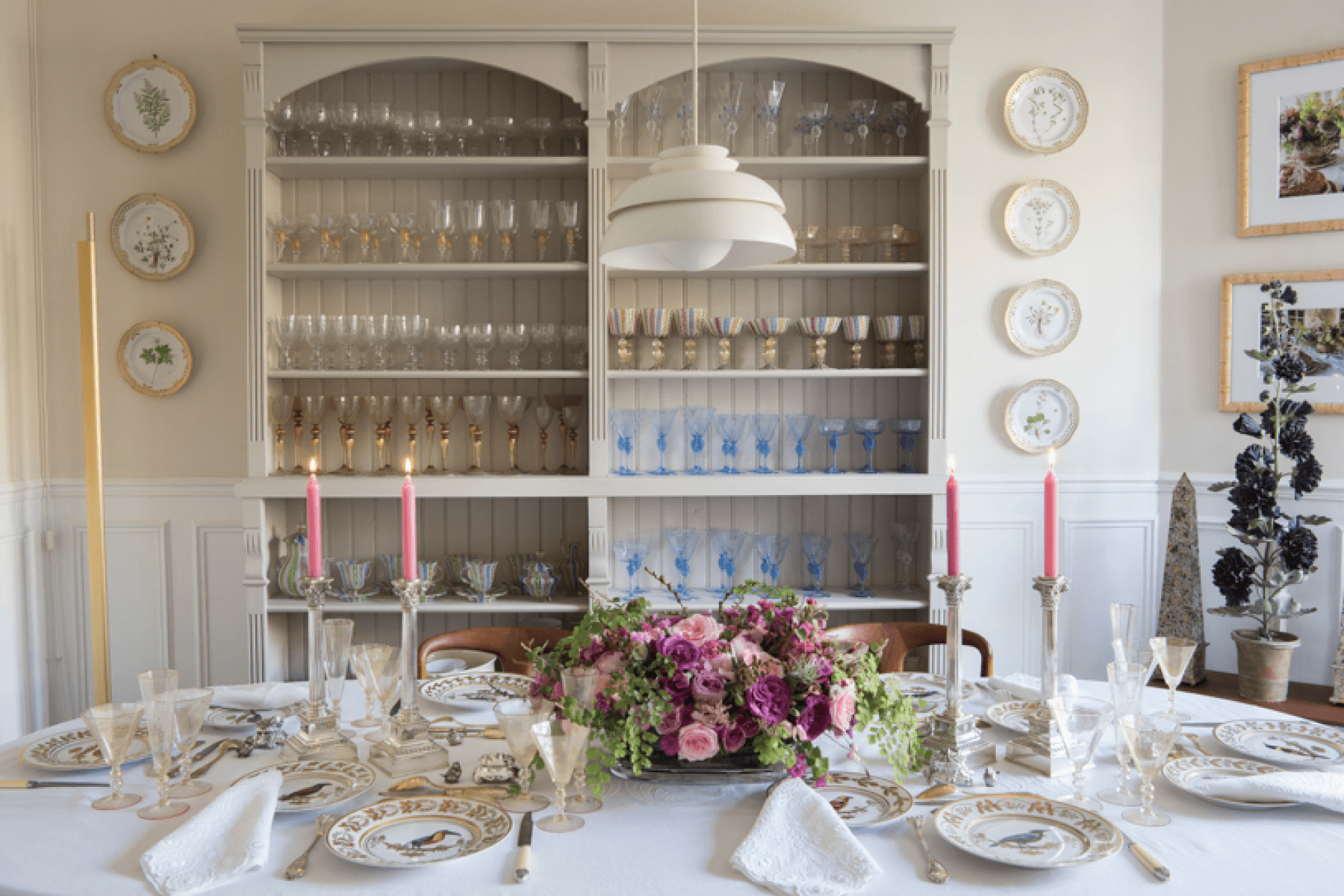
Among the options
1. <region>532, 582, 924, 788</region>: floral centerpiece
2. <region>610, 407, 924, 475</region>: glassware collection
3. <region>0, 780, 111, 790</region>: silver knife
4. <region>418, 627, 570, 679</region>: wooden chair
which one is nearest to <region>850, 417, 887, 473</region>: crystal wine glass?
<region>610, 407, 924, 475</region>: glassware collection

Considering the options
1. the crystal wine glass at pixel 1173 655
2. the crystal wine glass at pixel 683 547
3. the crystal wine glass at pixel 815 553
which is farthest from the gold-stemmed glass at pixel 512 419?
the crystal wine glass at pixel 1173 655

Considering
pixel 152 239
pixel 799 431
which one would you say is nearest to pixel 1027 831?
pixel 799 431

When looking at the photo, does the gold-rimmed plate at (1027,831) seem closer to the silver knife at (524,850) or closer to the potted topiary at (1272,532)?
the silver knife at (524,850)

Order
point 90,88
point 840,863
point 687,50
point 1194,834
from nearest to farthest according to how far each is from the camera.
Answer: point 840,863
point 1194,834
point 687,50
point 90,88

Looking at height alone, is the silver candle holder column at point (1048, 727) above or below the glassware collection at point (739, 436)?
below

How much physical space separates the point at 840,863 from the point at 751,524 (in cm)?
212

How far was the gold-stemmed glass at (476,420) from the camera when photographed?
3033mm

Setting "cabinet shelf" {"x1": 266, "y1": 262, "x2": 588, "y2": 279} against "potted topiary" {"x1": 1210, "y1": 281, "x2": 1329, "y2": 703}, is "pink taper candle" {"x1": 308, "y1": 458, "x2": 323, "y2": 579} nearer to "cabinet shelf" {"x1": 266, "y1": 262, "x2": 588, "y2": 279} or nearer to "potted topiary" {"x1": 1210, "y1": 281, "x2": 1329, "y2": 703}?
"cabinet shelf" {"x1": 266, "y1": 262, "x2": 588, "y2": 279}

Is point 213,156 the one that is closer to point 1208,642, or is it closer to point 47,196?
point 47,196

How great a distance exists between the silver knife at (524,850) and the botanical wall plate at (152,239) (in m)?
2.54

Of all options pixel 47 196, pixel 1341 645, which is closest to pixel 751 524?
pixel 1341 645

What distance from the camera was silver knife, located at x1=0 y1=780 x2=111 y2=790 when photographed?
1402 mm

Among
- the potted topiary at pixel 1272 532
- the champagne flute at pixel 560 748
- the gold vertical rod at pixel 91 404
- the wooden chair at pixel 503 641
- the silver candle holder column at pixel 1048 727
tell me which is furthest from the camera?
the potted topiary at pixel 1272 532

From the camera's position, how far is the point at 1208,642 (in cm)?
323
